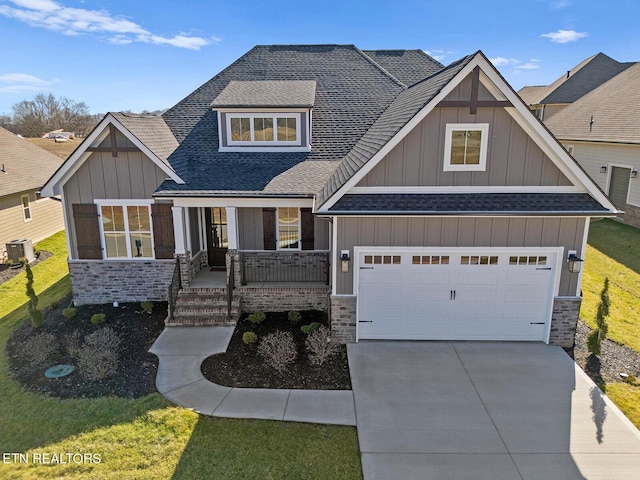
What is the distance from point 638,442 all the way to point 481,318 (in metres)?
3.78

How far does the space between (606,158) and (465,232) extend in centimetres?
1744

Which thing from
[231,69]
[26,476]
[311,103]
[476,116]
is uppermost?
[231,69]

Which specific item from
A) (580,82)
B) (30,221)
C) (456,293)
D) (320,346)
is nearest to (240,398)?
(320,346)

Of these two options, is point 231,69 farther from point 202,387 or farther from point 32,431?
point 32,431

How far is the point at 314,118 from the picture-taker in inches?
583

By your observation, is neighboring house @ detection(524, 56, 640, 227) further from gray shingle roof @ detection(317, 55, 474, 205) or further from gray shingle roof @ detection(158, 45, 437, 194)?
gray shingle roof @ detection(317, 55, 474, 205)

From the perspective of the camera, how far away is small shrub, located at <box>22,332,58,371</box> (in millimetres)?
9531

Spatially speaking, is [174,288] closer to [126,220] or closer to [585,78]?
[126,220]

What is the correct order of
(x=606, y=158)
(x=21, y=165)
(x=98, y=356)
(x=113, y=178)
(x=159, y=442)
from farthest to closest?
(x=606, y=158)
(x=21, y=165)
(x=113, y=178)
(x=98, y=356)
(x=159, y=442)

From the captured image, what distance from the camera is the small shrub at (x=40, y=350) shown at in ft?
31.3

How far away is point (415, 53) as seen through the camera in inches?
714

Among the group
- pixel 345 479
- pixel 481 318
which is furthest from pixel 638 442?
pixel 345 479

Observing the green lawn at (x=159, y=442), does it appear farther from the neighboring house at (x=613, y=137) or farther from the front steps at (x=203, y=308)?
the neighboring house at (x=613, y=137)

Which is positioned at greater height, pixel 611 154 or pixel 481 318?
pixel 611 154
